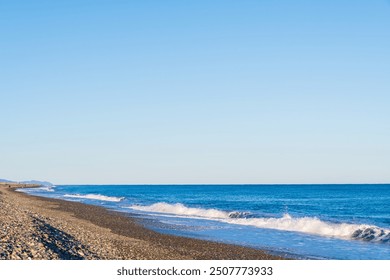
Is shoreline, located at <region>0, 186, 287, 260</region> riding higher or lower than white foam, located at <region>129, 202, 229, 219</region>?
higher

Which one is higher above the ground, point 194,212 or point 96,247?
point 96,247

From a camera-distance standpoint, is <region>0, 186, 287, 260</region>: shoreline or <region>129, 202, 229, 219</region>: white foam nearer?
<region>0, 186, 287, 260</region>: shoreline

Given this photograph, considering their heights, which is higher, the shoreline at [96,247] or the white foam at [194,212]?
the shoreline at [96,247]

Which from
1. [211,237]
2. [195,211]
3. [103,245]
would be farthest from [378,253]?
[195,211]

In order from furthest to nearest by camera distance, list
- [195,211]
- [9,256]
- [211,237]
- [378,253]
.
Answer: [195,211] → [211,237] → [378,253] → [9,256]

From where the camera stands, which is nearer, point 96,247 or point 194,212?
point 96,247

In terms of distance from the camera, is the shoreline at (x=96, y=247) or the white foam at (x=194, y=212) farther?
the white foam at (x=194, y=212)
